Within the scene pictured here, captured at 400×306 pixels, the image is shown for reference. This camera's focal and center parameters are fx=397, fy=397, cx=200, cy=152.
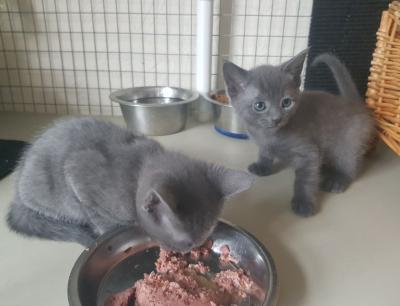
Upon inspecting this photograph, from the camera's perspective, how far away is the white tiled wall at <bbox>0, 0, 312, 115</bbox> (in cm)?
178

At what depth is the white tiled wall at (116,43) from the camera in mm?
1775

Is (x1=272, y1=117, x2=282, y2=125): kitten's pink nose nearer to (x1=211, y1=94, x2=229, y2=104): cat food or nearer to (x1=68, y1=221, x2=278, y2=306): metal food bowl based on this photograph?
(x1=68, y1=221, x2=278, y2=306): metal food bowl

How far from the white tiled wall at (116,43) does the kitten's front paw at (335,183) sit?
0.71 m

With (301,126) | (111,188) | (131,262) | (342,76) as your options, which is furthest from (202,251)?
(342,76)

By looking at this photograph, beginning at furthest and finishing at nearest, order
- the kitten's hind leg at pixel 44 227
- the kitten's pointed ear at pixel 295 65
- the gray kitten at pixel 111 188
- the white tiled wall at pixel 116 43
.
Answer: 1. the white tiled wall at pixel 116 43
2. the kitten's pointed ear at pixel 295 65
3. the kitten's hind leg at pixel 44 227
4. the gray kitten at pixel 111 188

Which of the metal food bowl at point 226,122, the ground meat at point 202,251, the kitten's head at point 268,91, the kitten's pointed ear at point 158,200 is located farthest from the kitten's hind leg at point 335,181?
the kitten's pointed ear at point 158,200

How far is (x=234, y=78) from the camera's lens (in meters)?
1.28

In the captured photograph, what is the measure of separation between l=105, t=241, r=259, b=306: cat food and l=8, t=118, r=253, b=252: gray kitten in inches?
3.7

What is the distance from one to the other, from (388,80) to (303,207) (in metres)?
0.51

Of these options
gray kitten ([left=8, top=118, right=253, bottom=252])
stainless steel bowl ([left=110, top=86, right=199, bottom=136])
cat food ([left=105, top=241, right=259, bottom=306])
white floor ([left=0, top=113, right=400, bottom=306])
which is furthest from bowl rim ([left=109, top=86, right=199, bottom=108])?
cat food ([left=105, top=241, right=259, bottom=306])

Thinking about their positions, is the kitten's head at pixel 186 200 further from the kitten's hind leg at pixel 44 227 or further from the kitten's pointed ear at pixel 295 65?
the kitten's pointed ear at pixel 295 65

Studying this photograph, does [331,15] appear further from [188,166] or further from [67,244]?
[67,244]

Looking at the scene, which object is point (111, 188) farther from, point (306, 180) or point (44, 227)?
point (306, 180)

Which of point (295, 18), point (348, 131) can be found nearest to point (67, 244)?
point (348, 131)
